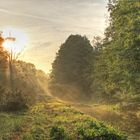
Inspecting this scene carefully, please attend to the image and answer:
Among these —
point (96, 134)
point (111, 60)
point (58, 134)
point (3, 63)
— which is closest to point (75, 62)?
point (3, 63)

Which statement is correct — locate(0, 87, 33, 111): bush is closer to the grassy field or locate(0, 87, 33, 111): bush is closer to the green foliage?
the grassy field

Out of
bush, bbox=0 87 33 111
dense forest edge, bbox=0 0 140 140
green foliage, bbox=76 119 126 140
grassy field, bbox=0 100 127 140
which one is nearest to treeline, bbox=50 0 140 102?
dense forest edge, bbox=0 0 140 140

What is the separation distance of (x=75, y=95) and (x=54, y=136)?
201 ft

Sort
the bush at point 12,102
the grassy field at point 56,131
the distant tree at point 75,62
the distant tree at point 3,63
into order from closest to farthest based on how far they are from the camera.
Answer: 1. the grassy field at point 56,131
2. the bush at point 12,102
3. the distant tree at point 3,63
4. the distant tree at point 75,62

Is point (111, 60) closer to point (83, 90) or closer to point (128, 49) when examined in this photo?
point (128, 49)

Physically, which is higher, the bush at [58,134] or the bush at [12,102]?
the bush at [12,102]

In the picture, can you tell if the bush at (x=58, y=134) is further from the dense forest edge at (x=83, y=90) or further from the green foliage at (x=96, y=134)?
the green foliage at (x=96, y=134)

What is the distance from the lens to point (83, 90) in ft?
272

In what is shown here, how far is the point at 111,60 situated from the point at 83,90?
43692 mm

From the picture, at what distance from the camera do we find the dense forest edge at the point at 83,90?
2352 cm

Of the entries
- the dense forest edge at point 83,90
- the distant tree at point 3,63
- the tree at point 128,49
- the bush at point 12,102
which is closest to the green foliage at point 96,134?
the dense forest edge at point 83,90

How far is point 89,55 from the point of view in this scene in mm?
82500

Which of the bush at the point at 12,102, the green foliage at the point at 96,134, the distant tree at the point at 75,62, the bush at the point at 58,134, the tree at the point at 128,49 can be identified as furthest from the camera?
the distant tree at the point at 75,62

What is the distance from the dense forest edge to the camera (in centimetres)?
2352
